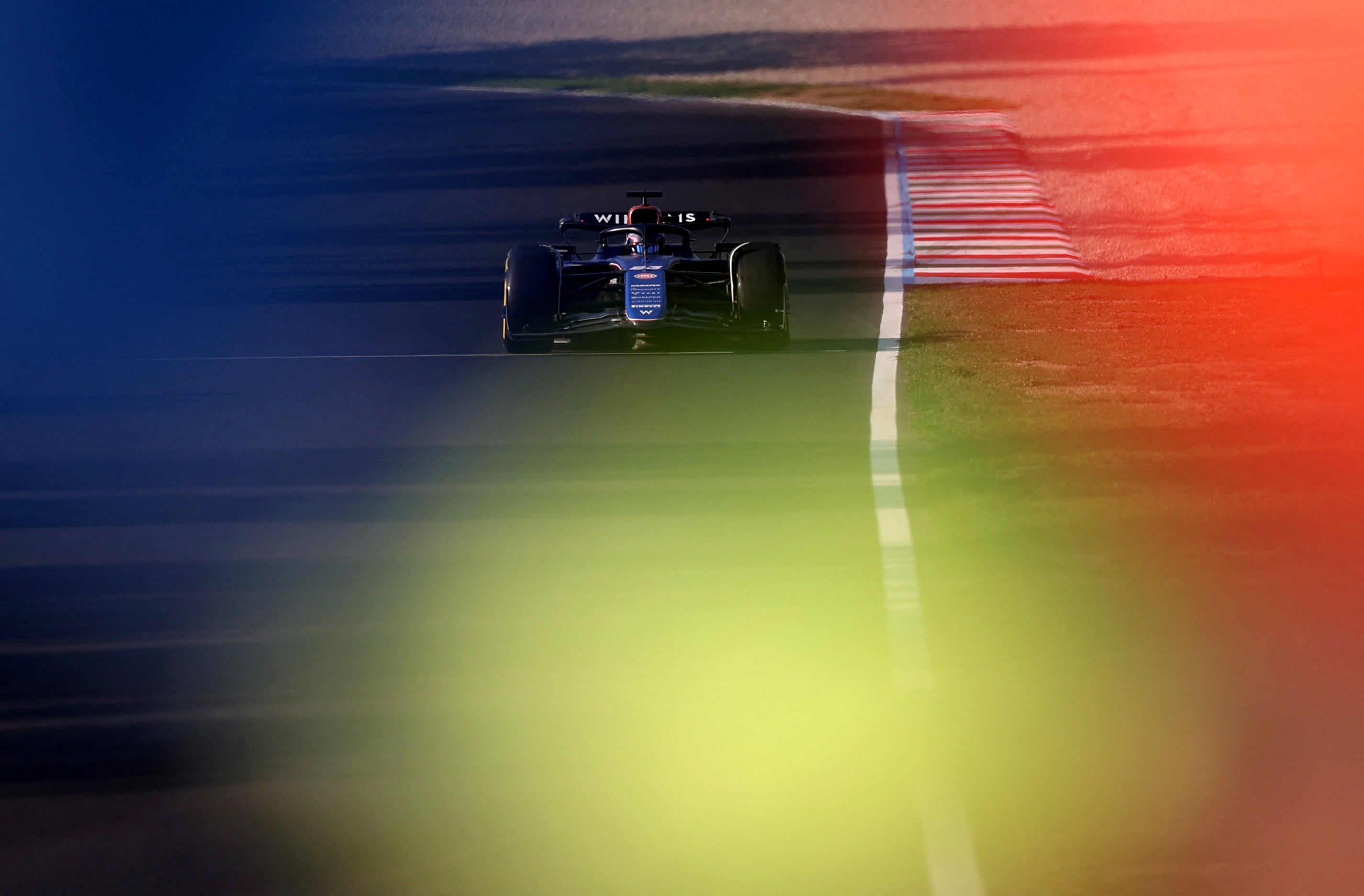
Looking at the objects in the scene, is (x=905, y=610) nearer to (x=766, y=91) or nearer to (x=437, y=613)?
(x=437, y=613)

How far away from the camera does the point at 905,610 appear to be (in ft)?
23.7

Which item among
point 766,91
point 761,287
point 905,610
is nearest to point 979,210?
point 761,287

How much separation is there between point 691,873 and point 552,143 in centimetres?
2121

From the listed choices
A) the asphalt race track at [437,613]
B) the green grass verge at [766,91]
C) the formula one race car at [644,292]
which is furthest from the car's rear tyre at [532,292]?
the green grass verge at [766,91]

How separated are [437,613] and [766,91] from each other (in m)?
25.4

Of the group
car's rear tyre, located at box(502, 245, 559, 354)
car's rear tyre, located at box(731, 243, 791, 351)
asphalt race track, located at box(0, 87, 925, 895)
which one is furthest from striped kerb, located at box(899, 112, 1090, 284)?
car's rear tyre, located at box(502, 245, 559, 354)

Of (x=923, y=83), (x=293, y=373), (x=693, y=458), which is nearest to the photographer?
(x=693, y=458)

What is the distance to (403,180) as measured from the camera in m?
22.9

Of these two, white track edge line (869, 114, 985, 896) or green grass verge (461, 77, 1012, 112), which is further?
green grass verge (461, 77, 1012, 112)

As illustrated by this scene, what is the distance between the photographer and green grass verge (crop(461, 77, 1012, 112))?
2952 centimetres

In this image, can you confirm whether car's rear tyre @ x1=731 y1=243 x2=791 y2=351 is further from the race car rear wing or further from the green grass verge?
the green grass verge

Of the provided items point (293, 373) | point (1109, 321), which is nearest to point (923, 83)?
point (1109, 321)

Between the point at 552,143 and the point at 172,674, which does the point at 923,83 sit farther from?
the point at 172,674

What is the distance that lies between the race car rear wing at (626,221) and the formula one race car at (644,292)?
0.02m
